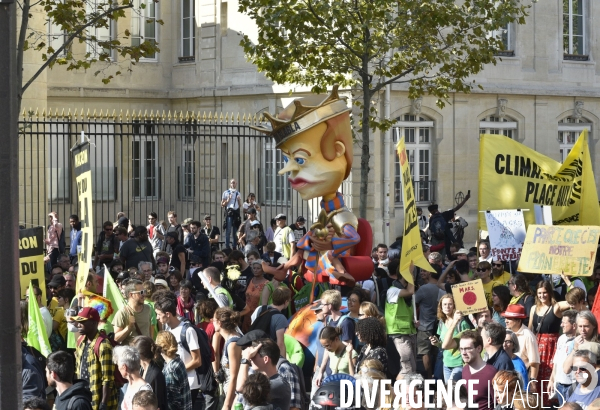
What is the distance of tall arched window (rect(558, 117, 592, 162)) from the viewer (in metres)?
27.8

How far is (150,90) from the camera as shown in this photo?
28922 millimetres

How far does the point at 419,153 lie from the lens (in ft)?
83.7

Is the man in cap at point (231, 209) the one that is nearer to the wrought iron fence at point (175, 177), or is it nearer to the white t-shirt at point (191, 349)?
the wrought iron fence at point (175, 177)

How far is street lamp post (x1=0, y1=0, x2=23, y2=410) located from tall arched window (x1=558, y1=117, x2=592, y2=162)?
23430mm

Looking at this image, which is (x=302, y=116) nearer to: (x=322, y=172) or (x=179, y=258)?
(x=322, y=172)

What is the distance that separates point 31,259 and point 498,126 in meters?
16.8

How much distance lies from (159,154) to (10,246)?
861 inches

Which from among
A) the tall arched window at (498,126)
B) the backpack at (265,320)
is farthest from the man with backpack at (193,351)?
the tall arched window at (498,126)

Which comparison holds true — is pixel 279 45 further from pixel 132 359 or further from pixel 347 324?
pixel 132 359

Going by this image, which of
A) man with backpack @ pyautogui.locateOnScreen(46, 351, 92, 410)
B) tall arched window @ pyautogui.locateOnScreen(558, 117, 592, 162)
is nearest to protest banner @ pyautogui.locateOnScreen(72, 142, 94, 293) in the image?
man with backpack @ pyautogui.locateOnScreen(46, 351, 92, 410)

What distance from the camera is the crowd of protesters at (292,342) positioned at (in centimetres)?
774

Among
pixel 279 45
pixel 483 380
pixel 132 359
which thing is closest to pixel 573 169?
pixel 279 45

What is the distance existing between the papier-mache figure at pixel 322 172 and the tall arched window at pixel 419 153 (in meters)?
12.7

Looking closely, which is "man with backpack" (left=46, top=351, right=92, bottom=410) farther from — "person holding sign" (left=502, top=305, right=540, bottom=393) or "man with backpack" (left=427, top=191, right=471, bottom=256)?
"man with backpack" (left=427, top=191, right=471, bottom=256)
